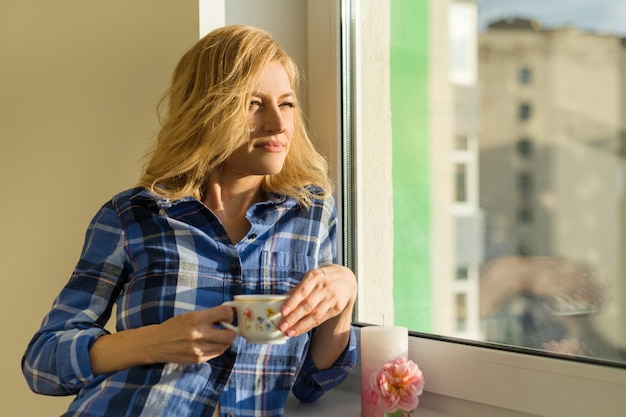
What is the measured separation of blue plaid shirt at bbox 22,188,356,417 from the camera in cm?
132

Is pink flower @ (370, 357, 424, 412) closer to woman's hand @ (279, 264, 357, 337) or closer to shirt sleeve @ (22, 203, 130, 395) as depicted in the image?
woman's hand @ (279, 264, 357, 337)

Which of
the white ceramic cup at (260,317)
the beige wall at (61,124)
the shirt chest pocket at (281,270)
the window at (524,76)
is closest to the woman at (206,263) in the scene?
the shirt chest pocket at (281,270)

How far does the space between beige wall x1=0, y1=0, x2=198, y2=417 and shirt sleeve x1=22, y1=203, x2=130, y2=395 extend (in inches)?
14.6

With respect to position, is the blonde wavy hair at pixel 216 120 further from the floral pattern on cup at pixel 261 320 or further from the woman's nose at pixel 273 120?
the floral pattern on cup at pixel 261 320

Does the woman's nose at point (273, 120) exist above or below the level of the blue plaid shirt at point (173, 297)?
above

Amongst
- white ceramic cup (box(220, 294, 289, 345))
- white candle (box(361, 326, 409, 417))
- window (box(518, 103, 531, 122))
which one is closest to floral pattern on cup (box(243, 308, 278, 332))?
white ceramic cup (box(220, 294, 289, 345))

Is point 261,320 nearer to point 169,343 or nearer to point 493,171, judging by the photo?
point 169,343

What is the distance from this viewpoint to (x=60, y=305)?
138 centimetres

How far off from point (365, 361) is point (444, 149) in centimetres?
40

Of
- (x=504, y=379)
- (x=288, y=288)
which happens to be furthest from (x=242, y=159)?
(x=504, y=379)

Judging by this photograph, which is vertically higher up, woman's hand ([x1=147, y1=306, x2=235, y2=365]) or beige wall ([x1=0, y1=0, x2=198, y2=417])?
beige wall ([x1=0, y1=0, x2=198, y2=417])

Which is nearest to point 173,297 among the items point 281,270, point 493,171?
point 281,270

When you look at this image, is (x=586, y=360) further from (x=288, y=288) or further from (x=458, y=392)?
(x=288, y=288)

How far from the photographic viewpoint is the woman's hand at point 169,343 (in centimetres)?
119
